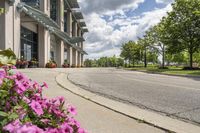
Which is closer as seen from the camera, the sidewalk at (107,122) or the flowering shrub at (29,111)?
the flowering shrub at (29,111)

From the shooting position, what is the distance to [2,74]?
242cm

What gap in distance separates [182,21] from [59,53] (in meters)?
21.9

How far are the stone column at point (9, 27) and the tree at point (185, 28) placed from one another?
2877 centimetres

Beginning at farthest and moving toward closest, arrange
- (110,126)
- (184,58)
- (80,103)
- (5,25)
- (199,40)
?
(184,58) < (199,40) < (5,25) < (80,103) < (110,126)

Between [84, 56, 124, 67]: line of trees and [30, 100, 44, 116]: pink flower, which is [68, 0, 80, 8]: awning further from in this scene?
[84, 56, 124, 67]: line of trees

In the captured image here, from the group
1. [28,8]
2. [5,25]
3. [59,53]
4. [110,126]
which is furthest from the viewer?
[59,53]

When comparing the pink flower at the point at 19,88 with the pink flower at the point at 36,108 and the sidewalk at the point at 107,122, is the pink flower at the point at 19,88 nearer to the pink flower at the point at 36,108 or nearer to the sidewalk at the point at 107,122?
the pink flower at the point at 36,108

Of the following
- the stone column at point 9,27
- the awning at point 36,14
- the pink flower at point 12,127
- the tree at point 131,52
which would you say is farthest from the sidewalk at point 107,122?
the tree at point 131,52

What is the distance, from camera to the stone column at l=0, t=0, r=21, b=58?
25.5 metres

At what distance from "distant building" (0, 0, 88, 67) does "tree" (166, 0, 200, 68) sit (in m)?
18.7

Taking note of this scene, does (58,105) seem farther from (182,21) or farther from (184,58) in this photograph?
(184,58)

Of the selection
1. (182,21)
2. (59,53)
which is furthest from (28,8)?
(182,21)

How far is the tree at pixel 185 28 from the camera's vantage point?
4916cm

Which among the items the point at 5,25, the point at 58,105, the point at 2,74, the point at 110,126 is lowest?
the point at 110,126
